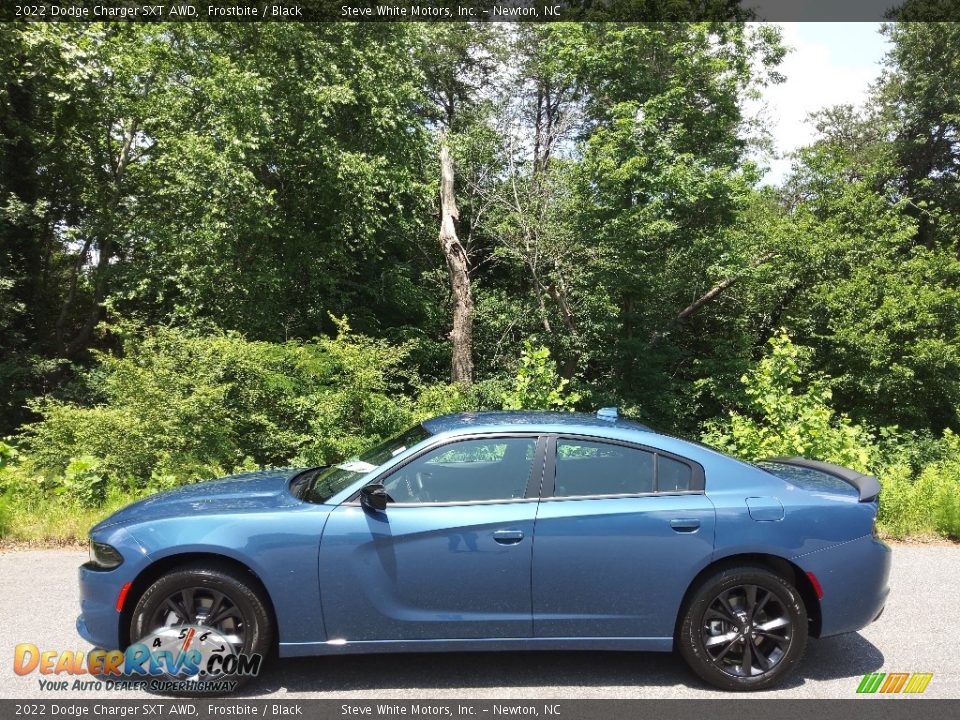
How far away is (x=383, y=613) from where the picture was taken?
3951 millimetres

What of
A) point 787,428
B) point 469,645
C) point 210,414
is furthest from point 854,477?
point 210,414

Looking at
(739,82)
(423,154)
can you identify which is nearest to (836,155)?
(739,82)

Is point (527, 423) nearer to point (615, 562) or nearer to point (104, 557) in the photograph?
point (615, 562)

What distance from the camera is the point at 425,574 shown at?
3959 millimetres

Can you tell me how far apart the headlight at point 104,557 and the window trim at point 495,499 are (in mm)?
1244

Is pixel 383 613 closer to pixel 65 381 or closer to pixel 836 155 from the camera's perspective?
pixel 65 381

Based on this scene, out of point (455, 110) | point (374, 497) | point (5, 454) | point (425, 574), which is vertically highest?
point (455, 110)

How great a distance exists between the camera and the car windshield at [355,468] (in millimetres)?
4305

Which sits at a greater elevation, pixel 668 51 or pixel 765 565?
pixel 668 51

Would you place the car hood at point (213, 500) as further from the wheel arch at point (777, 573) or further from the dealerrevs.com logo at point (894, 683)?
the dealerrevs.com logo at point (894, 683)

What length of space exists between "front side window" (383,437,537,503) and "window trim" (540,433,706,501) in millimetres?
110

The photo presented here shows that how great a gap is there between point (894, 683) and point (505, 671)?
7.23ft

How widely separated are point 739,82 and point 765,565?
15.5 meters

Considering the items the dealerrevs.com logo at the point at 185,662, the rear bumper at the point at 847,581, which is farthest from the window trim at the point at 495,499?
the rear bumper at the point at 847,581
